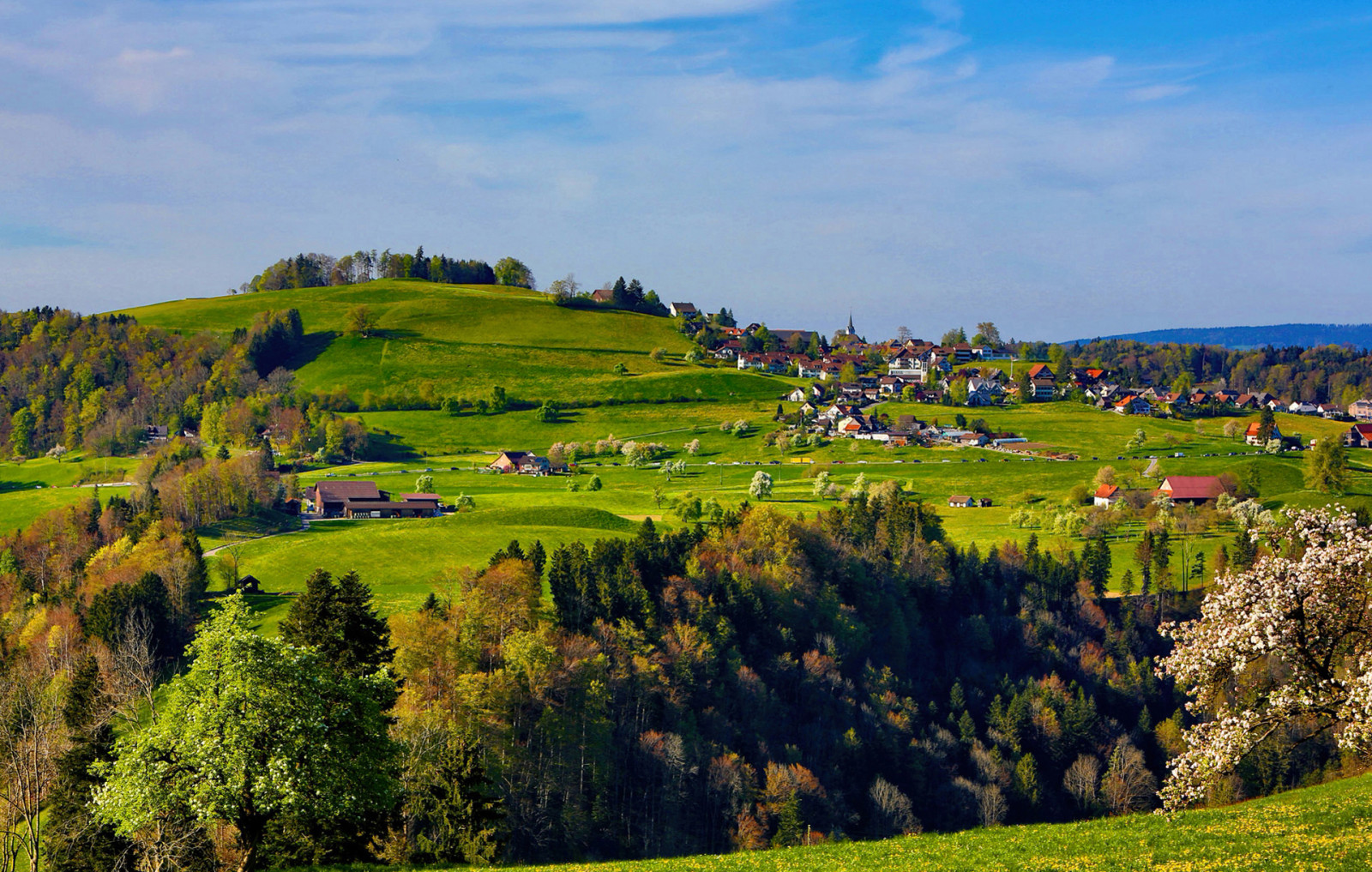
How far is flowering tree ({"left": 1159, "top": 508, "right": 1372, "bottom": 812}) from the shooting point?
25.9 metres

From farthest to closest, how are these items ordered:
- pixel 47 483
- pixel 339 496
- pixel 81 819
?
pixel 47 483 < pixel 339 496 < pixel 81 819

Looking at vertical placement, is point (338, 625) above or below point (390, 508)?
above

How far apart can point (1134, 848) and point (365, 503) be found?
12338cm

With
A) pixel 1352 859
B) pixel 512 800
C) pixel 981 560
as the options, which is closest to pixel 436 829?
pixel 512 800

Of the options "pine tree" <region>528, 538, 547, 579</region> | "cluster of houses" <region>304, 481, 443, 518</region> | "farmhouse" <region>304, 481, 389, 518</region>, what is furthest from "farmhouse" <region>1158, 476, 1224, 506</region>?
"farmhouse" <region>304, 481, 389, 518</region>

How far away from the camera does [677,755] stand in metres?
74.2

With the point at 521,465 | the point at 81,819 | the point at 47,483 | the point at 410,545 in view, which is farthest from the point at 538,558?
the point at 47,483

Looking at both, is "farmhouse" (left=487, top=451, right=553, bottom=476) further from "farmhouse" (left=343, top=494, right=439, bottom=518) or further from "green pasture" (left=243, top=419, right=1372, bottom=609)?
"farmhouse" (left=343, top=494, right=439, bottom=518)

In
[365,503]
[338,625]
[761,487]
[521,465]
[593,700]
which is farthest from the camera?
[521,465]

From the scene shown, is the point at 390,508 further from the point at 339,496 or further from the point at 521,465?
the point at 521,465

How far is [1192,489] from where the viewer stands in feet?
484

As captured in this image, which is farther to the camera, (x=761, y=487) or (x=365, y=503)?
(x=761, y=487)

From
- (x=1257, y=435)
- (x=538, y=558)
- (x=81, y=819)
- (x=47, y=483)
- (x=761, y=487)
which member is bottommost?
(x=81, y=819)

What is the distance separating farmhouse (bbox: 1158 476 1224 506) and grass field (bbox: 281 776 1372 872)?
124699 mm
